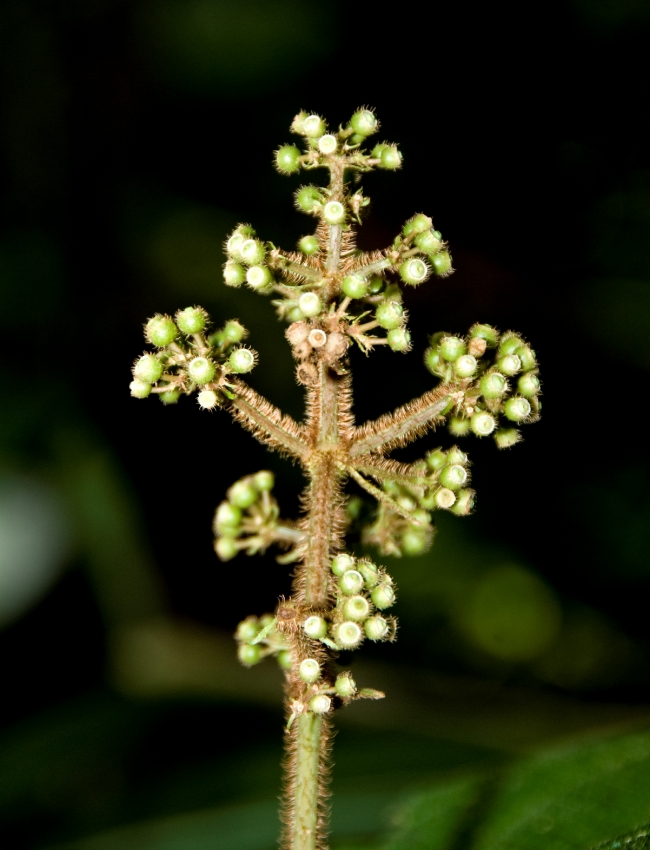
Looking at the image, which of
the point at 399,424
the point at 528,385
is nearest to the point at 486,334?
the point at 528,385

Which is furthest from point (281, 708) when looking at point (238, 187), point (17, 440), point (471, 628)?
point (238, 187)

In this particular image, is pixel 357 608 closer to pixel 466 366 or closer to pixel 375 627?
pixel 375 627

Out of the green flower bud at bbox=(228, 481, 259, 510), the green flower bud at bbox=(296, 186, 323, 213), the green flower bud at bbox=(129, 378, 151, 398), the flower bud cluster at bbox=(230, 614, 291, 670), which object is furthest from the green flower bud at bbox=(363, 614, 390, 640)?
the green flower bud at bbox=(296, 186, 323, 213)

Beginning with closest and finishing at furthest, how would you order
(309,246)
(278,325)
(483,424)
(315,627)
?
(315,627) < (483,424) < (309,246) < (278,325)

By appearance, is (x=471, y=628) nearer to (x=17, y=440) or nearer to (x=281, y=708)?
(x=281, y=708)

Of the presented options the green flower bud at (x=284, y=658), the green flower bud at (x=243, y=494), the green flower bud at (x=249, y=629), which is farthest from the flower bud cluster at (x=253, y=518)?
the green flower bud at (x=284, y=658)

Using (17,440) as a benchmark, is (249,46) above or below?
above

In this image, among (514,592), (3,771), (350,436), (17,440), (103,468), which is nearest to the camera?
(350,436)
